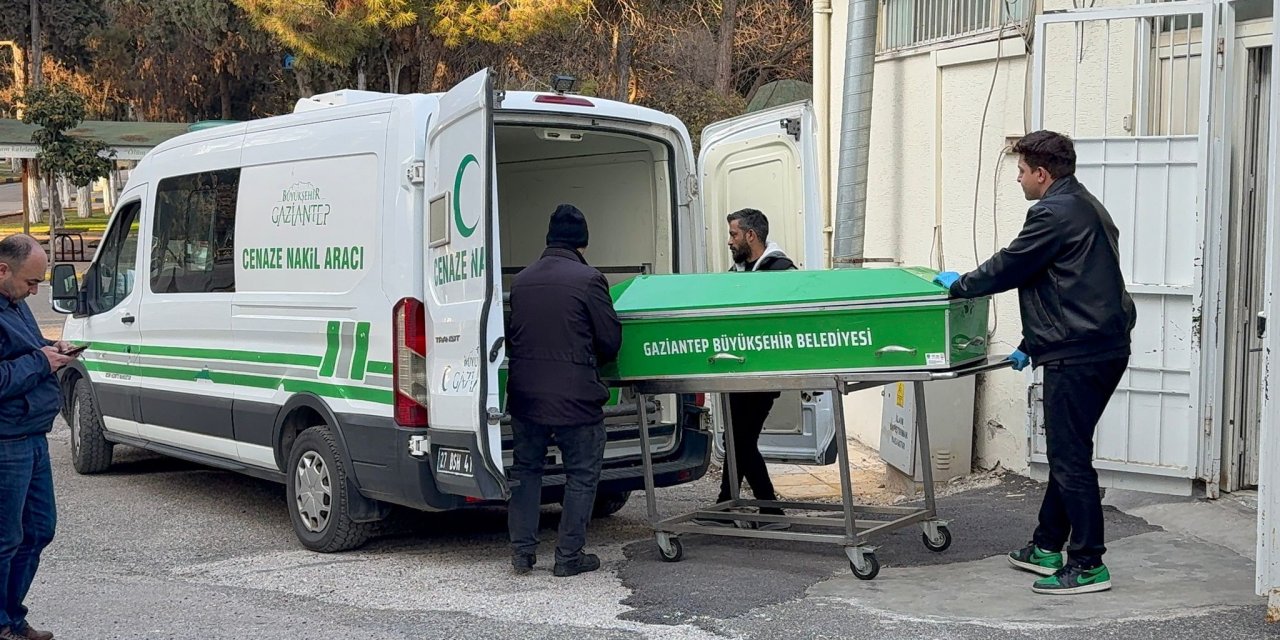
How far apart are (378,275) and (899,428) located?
3685 mm

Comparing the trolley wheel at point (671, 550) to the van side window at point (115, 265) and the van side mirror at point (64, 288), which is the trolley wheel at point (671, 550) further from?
the van side mirror at point (64, 288)

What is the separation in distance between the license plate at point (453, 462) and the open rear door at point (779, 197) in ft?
6.15

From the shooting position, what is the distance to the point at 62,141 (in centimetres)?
3288

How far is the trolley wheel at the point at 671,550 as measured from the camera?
21.0ft

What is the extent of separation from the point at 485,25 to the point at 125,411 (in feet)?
49.9

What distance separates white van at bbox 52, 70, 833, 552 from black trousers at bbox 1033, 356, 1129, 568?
2060 millimetres

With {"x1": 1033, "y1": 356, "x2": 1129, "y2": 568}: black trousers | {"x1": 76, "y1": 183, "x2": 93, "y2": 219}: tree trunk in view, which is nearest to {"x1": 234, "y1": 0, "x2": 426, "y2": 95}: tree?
{"x1": 1033, "y1": 356, "x2": 1129, "y2": 568}: black trousers

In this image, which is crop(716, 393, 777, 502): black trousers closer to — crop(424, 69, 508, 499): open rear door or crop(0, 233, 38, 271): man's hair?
crop(424, 69, 508, 499): open rear door

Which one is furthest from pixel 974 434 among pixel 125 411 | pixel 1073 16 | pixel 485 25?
pixel 485 25

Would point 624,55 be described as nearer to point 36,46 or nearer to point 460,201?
point 460,201

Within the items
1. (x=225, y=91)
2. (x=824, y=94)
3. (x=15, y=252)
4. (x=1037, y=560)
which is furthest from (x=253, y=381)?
(x=225, y=91)

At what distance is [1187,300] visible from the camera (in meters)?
6.96

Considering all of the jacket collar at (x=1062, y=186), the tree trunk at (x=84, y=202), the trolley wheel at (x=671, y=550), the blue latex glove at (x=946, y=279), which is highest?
the tree trunk at (x=84, y=202)

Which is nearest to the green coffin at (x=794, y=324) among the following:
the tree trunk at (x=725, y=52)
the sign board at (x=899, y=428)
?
the sign board at (x=899, y=428)
